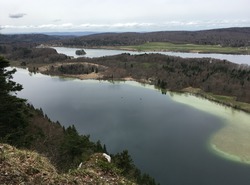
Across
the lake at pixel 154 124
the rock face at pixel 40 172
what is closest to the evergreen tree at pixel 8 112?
the rock face at pixel 40 172

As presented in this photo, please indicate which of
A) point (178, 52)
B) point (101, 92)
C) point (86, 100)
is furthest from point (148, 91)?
point (178, 52)

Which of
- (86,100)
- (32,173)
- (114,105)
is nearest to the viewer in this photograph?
(32,173)

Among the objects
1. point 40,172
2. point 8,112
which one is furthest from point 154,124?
point 40,172

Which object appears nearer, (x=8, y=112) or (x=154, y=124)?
(x=8, y=112)

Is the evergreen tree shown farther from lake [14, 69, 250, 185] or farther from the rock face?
lake [14, 69, 250, 185]

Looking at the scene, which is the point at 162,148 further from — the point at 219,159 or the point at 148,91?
the point at 148,91

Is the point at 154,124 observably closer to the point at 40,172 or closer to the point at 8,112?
the point at 8,112
